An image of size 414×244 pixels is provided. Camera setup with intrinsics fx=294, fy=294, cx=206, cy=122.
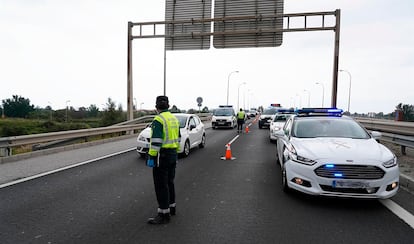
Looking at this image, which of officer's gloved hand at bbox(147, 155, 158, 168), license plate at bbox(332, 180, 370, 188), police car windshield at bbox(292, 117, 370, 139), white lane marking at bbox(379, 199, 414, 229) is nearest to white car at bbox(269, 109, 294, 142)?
police car windshield at bbox(292, 117, 370, 139)

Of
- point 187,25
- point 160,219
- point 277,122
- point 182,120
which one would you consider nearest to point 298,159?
point 160,219

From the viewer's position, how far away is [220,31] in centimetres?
1744

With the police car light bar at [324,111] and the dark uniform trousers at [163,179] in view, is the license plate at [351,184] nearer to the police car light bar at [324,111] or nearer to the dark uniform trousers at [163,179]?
the dark uniform trousers at [163,179]

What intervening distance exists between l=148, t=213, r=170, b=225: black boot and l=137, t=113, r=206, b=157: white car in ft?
17.5

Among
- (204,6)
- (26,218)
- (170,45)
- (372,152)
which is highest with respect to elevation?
(204,6)

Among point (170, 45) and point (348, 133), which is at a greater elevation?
point (170, 45)

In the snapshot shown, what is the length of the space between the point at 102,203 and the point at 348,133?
5114mm

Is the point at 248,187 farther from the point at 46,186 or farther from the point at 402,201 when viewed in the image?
the point at 46,186

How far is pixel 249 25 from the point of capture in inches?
674

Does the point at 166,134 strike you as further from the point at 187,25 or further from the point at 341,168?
the point at 187,25

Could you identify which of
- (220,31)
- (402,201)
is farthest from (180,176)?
(220,31)

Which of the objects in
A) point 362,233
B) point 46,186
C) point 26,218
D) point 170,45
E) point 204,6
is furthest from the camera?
point 170,45

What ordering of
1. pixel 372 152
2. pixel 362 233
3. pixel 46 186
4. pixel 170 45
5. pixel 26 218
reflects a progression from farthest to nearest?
pixel 170 45 → pixel 46 186 → pixel 372 152 → pixel 26 218 → pixel 362 233

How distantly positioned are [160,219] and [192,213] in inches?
23.1
